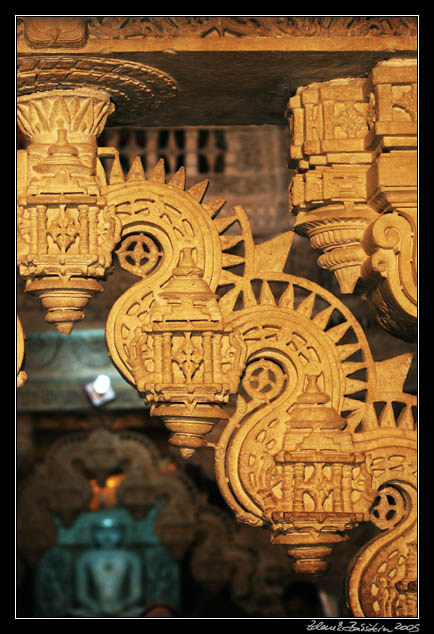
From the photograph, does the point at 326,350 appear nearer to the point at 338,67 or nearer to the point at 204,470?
the point at 338,67

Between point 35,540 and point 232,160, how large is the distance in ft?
14.3

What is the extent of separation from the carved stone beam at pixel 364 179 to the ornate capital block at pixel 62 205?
0.94 meters

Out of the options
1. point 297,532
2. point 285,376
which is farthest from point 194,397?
point 297,532

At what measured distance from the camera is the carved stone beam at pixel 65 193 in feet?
15.5

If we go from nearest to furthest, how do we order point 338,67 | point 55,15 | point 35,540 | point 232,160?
1. point 55,15
2. point 338,67
3. point 232,160
4. point 35,540

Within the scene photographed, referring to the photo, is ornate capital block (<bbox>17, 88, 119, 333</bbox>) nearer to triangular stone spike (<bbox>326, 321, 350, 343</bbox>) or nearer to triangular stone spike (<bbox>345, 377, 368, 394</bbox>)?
triangular stone spike (<bbox>326, 321, 350, 343</bbox>)

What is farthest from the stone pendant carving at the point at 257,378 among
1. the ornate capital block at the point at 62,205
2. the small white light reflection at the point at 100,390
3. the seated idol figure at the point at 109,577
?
the seated idol figure at the point at 109,577

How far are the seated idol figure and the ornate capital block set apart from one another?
6.34 m

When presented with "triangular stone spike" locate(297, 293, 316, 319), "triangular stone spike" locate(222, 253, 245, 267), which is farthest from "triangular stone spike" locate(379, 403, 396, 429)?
"triangular stone spike" locate(222, 253, 245, 267)

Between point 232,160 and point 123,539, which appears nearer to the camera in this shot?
point 232,160

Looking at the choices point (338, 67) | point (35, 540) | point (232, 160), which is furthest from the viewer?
point (35, 540)

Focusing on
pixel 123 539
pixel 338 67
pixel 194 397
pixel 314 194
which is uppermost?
pixel 338 67

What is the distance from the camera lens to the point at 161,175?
4977 millimetres

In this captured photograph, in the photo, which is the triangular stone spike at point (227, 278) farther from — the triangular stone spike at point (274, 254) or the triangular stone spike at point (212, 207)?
the triangular stone spike at point (212, 207)
